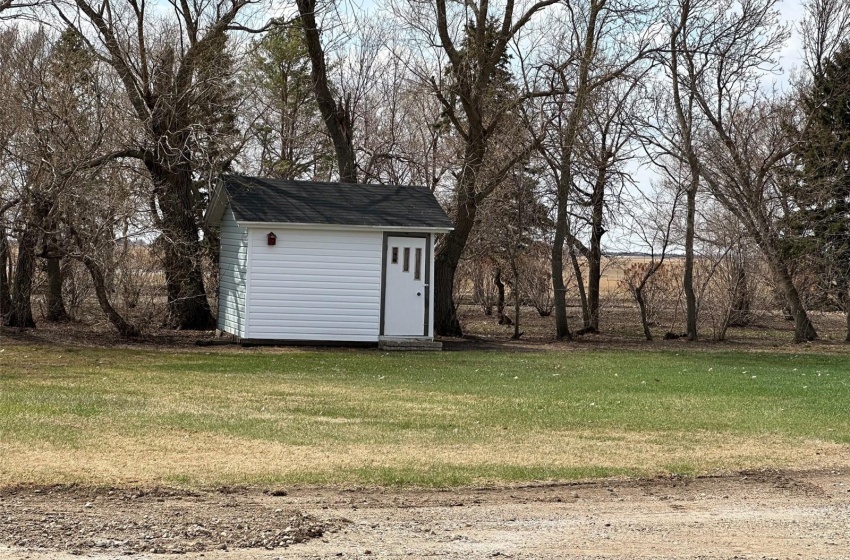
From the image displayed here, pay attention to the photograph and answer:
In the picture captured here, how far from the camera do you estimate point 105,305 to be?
67.4ft

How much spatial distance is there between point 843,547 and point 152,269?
63.1 feet

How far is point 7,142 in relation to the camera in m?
18.3

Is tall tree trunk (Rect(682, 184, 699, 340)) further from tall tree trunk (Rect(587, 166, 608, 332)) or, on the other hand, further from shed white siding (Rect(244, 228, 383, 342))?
shed white siding (Rect(244, 228, 383, 342))

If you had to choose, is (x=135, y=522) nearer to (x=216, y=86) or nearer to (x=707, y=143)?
(x=216, y=86)

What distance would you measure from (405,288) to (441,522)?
1441 cm

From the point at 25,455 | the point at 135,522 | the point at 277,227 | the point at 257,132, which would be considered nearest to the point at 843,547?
the point at 135,522

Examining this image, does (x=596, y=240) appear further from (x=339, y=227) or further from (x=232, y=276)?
(x=232, y=276)

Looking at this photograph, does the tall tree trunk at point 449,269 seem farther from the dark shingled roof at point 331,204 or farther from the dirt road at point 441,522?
the dirt road at point 441,522

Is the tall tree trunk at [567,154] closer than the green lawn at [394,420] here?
No

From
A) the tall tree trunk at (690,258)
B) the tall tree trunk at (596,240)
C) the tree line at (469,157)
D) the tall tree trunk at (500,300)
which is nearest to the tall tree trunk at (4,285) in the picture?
the tree line at (469,157)

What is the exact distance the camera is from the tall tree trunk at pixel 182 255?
2278 cm

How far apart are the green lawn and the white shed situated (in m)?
2.99

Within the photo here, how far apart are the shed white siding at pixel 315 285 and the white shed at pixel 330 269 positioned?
20 millimetres

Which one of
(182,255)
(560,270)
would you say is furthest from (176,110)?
(560,270)
